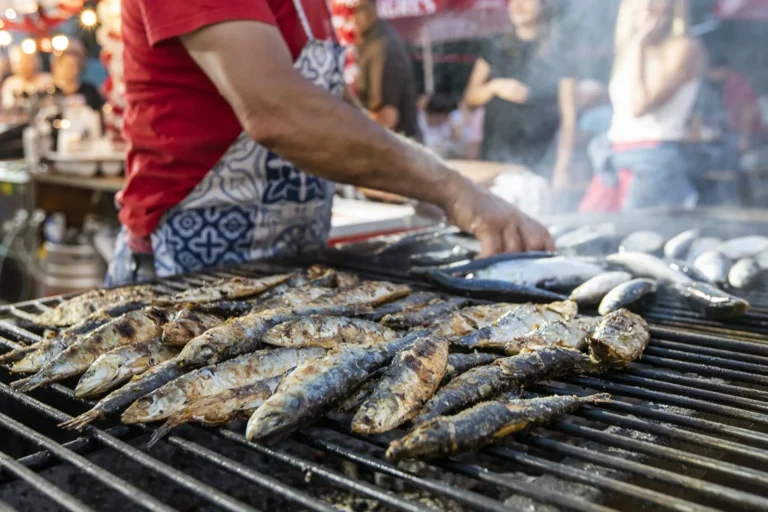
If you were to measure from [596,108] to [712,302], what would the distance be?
6141 millimetres

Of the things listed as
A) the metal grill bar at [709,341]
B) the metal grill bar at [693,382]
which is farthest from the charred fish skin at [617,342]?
the metal grill bar at [709,341]

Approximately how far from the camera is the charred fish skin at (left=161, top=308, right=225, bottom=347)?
7.32ft

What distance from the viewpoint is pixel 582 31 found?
900 centimetres

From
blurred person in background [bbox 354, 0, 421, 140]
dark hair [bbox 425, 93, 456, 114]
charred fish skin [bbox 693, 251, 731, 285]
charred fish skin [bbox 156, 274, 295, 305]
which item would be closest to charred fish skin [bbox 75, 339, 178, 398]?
charred fish skin [bbox 156, 274, 295, 305]

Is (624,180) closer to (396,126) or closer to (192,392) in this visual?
(396,126)

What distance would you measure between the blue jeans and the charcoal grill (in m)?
4.68

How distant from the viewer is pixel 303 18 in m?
3.47

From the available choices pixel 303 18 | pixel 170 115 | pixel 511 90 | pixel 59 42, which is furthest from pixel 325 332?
pixel 59 42

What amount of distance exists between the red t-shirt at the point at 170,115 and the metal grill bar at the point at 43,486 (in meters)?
2.07

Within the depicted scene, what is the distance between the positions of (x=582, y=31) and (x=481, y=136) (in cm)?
195

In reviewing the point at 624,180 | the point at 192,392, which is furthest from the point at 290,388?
the point at 624,180

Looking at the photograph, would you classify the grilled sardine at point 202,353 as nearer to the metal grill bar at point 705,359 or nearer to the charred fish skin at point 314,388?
the charred fish skin at point 314,388

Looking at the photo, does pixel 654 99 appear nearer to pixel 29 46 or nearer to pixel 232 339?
pixel 232 339

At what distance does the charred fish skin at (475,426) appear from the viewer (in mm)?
1559
